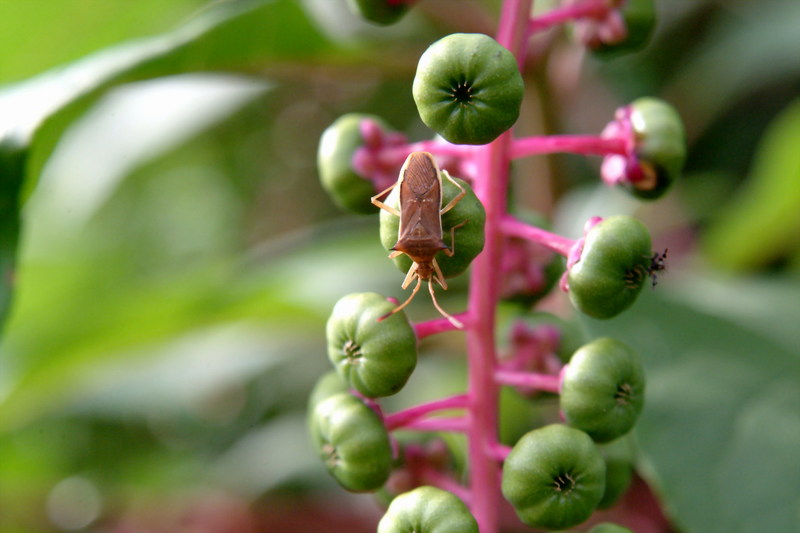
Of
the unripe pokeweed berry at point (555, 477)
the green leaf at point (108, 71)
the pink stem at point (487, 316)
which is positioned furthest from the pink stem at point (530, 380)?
the green leaf at point (108, 71)

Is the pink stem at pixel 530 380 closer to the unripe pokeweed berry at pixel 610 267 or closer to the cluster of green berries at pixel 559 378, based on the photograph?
the cluster of green berries at pixel 559 378

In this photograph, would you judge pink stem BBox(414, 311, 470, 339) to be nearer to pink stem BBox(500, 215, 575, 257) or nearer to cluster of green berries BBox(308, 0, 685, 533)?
cluster of green berries BBox(308, 0, 685, 533)

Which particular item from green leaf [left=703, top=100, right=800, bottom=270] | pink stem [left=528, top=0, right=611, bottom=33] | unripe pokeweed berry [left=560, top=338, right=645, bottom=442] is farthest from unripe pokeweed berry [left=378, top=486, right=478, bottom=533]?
green leaf [left=703, top=100, right=800, bottom=270]

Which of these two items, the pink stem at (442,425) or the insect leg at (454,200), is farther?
the pink stem at (442,425)

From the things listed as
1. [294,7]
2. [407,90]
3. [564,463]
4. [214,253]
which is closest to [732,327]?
[564,463]

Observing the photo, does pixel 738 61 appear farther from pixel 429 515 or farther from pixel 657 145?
pixel 429 515

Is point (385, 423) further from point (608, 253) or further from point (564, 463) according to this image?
point (608, 253)
